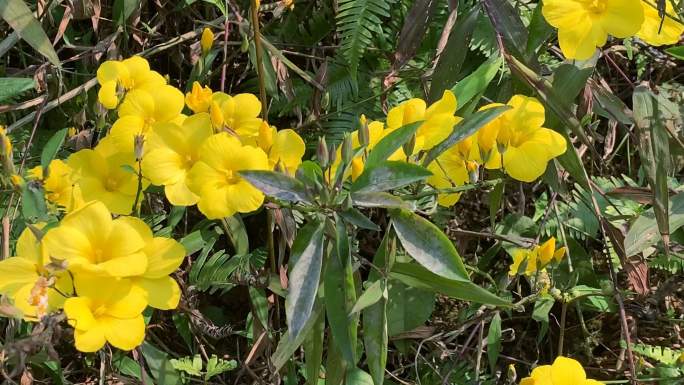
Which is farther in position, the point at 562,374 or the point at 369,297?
the point at 562,374

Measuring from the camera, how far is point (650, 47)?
2359 mm

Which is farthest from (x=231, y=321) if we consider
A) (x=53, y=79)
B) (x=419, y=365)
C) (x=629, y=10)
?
(x=629, y=10)

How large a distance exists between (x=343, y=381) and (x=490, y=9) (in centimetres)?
90

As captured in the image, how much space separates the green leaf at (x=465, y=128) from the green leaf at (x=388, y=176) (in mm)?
133

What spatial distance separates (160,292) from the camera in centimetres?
138

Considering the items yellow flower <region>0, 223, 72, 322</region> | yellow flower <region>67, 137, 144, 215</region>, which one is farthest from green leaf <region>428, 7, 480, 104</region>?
yellow flower <region>0, 223, 72, 322</region>

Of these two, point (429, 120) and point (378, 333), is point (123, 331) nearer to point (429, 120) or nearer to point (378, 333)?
point (378, 333)

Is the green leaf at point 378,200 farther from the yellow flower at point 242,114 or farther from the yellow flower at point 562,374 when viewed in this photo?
the yellow flower at point 562,374

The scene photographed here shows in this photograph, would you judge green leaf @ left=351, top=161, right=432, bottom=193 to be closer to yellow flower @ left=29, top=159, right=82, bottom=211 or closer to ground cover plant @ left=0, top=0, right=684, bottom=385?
ground cover plant @ left=0, top=0, right=684, bottom=385

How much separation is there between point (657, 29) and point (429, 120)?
54 cm

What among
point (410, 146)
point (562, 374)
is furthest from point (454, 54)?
point (562, 374)

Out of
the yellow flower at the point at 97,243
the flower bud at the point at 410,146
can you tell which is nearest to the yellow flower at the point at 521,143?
the flower bud at the point at 410,146

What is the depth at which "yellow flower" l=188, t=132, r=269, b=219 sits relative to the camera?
4.61 feet

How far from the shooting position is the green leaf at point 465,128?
1424 mm
